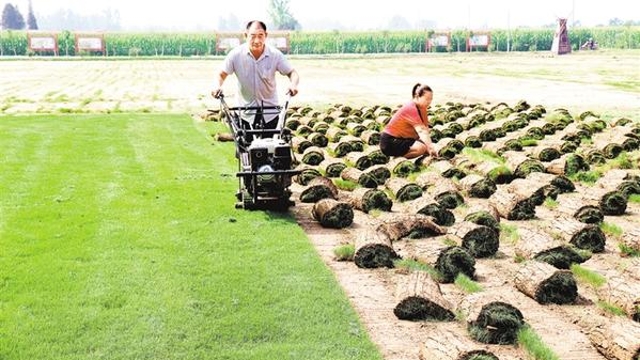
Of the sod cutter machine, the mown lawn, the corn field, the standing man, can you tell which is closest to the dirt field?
the mown lawn

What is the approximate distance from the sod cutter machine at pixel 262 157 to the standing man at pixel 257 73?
0.27 ft

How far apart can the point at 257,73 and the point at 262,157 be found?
1.29 meters

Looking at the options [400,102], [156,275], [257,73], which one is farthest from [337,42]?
[156,275]

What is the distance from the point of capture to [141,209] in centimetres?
1060

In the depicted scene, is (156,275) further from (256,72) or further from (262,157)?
(256,72)

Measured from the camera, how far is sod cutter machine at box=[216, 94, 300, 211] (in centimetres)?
998

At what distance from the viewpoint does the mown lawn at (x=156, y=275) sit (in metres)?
6.16

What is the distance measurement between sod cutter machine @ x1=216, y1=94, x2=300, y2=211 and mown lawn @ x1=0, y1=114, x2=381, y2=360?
→ 0.79 ft

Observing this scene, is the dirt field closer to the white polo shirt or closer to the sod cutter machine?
the sod cutter machine

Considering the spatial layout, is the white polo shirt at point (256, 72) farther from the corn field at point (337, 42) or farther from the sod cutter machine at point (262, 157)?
the corn field at point (337, 42)

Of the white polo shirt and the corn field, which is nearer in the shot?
the white polo shirt

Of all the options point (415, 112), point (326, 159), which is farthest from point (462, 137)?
point (415, 112)

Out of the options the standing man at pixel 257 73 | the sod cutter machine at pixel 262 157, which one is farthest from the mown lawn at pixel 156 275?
the standing man at pixel 257 73

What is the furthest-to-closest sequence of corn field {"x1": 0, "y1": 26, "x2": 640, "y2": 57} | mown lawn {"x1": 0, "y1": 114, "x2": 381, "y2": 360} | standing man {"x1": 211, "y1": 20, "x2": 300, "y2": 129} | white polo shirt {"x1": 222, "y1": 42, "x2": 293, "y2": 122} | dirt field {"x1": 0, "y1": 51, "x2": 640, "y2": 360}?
corn field {"x1": 0, "y1": 26, "x2": 640, "y2": 57} → white polo shirt {"x1": 222, "y1": 42, "x2": 293, "y2": 122} → standing man {"x1": 211, "y1": 20, "x2": 300, "y2": 129} → dirt field {"x1": 0, "y1": 51, "x2": 640, "y2": 360} → mown lawn {"x1": 0, "y1": 114, "x2": 381, "y2": 360}
